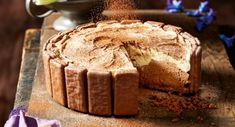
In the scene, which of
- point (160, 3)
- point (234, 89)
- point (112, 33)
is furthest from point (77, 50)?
point (160, 3)

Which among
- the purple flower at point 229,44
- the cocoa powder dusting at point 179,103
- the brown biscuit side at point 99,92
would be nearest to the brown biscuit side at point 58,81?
the brown biscuit side at point 99,92

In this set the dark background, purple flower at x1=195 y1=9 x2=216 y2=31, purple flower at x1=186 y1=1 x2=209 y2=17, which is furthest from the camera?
the dark background

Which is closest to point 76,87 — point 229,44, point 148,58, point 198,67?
point 148,58

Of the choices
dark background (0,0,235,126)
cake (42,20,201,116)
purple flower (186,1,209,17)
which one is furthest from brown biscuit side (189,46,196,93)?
dark background (0,0,235,126)

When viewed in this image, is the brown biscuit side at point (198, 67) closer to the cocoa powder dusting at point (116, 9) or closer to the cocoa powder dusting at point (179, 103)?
the cocoa powder dusting at point (179, 103)

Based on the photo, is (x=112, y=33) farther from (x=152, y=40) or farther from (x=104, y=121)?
(x=104, y=121)

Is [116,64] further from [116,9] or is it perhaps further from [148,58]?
[116,9]

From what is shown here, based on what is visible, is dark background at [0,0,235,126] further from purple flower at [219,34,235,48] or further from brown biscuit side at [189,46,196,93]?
brown biscuit side at [189,46,196,93]
